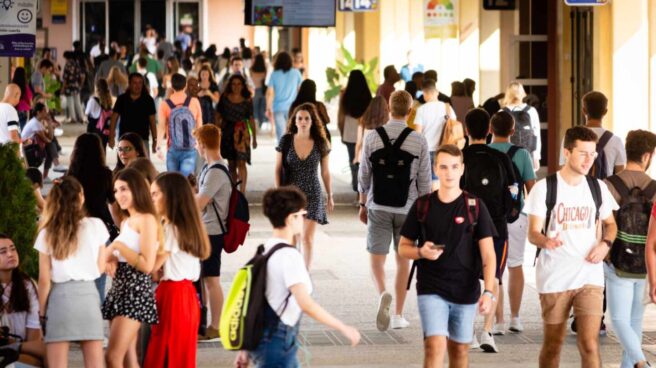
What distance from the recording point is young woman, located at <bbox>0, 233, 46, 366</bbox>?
28.0 ft

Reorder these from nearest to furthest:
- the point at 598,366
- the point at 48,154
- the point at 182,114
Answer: the point at 598,366 < the point at 182,114 < the point at 48,154

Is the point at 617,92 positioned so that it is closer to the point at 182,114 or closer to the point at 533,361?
the point at 182,114

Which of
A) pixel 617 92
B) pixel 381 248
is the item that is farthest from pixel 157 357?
pixel 617 92

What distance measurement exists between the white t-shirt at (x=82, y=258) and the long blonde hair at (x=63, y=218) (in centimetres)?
3

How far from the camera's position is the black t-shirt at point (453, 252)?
28.1 ft

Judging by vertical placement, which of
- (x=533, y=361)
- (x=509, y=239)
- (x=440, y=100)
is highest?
(x=440, y=100)

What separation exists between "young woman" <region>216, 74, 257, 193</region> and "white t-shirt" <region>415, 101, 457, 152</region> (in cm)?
307

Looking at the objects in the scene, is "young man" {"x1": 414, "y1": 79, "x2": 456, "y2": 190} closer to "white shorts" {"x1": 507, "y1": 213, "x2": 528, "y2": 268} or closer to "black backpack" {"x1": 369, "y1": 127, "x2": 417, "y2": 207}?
"black backpack" {"x1": 369, "y1": 127, "x2": 417, "y2": 207}

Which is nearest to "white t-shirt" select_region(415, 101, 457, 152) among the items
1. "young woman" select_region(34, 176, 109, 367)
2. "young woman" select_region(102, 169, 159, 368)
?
"young woman" select_region(102, 169, 159, 368)

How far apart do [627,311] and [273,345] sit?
285cm

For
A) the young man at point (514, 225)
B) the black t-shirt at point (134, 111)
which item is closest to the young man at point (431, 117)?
the black t-shirt at point (134, 111)

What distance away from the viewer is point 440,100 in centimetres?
1852

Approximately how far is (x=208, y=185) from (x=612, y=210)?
3.26 meters

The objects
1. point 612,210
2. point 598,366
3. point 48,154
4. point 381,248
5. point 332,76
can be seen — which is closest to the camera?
point 598,366
